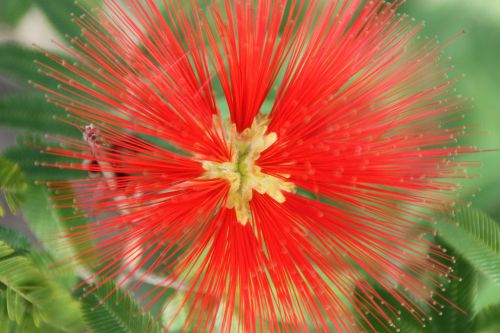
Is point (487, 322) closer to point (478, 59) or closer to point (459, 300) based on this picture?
point (459, 300)

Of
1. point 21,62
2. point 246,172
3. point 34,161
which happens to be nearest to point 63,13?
point 21,62

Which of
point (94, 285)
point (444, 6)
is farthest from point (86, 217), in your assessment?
point (444, 6)

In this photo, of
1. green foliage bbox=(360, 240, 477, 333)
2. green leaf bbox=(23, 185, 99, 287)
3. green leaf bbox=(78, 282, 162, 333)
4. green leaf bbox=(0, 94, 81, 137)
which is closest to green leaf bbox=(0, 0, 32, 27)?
green leaf bbox=(0, 94, 81, 137)

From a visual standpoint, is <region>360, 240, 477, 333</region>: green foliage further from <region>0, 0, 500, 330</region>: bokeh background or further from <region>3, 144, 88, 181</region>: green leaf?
<region>3, 144, 88, 181</region>: green leaf

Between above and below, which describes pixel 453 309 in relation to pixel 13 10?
below

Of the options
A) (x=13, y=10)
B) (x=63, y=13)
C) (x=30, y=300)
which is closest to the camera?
(x=30, y=300)
